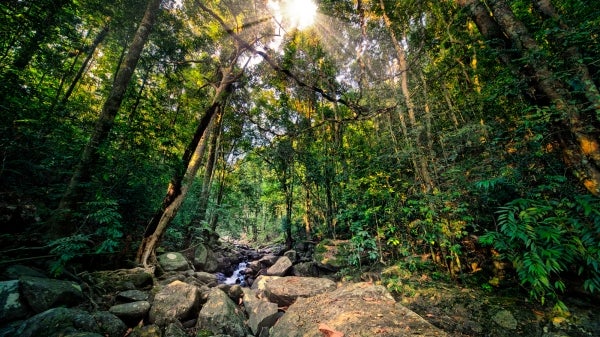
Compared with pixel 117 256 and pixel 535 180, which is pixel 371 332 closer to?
pixel 535 180

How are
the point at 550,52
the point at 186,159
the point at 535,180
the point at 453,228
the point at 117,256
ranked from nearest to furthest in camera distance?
the point at 535,180 < the point at 550,52 < the point at 453,228 < the point at 117,256 < the point at 186,159

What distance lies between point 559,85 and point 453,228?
10.1ft

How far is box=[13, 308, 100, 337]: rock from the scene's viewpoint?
2611 mm

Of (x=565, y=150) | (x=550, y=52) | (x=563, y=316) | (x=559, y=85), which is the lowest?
(x=563, y=316)

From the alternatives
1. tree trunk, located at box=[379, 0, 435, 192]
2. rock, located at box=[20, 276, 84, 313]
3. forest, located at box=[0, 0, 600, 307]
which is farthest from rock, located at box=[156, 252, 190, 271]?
tree trunk, located at box=[379, 0, 435, 192]

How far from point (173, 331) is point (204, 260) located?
6.29m

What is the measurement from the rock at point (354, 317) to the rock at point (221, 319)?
1.10 metres

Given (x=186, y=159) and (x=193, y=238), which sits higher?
(x=186, y=159)

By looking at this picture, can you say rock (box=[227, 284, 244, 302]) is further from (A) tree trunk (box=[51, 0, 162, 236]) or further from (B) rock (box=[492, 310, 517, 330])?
(B) rock (box=[492, 310, 517, 330])

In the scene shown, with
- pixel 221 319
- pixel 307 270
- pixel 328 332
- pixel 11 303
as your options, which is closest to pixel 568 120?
pixel 328 332

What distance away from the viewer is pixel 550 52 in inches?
128

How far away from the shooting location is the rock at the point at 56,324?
261 cm

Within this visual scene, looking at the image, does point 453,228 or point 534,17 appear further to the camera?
point 453,228

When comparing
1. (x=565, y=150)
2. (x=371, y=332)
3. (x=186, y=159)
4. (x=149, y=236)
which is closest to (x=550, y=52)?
(x=565, y=150)
